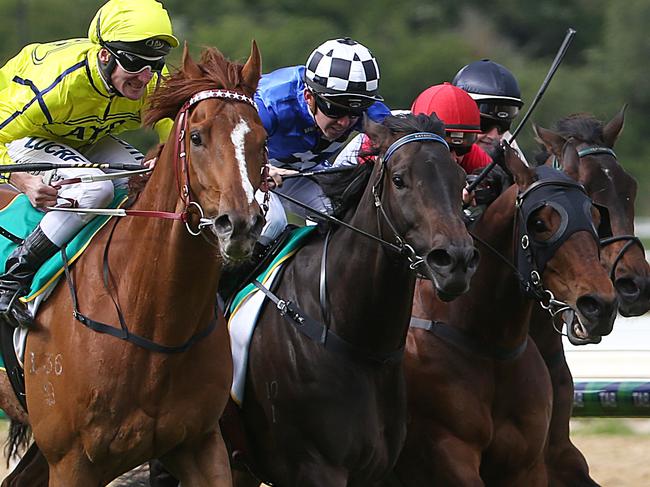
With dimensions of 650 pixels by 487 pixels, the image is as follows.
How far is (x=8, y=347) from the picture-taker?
18.2ft

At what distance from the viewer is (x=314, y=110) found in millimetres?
5926

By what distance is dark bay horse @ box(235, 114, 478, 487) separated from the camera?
5156 mm

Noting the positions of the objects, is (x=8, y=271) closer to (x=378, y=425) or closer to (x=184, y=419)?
(x=184, y=419)

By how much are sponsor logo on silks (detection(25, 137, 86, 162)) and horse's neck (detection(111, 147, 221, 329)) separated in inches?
30.7

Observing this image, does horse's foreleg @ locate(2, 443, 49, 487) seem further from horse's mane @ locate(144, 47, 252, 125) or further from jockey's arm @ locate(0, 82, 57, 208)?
horse's mane @ locate(144, 47, 252, 125)

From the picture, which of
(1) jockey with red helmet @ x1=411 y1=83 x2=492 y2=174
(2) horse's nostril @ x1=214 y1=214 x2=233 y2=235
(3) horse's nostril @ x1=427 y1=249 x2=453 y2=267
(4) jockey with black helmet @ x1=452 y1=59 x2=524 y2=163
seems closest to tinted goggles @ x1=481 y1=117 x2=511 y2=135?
(4) jockey with black helmet @ x1=452 y1=59 x2=524 y2=163

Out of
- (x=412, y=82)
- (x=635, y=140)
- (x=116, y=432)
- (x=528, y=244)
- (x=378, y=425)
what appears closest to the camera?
(x=116, y=432)

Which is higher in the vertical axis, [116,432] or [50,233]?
[50,233]

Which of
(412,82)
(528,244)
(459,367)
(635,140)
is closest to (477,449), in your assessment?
(459,367)

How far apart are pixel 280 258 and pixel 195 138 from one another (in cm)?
117

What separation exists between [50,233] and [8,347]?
20.7 inches

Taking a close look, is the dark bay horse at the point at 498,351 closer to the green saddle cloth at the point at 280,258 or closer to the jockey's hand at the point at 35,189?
the green saddle cloth at the point at 280,258

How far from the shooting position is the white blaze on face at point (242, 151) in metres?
4.56

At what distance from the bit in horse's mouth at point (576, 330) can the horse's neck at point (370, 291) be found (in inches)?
25.4
